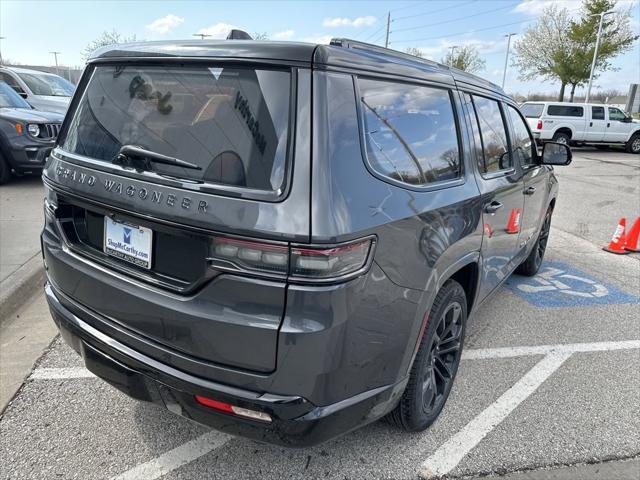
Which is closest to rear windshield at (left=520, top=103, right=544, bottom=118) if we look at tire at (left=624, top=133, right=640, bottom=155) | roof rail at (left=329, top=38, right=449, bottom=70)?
tire at (left=624, top=133, right=640, bottom=155)

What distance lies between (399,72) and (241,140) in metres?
0.86

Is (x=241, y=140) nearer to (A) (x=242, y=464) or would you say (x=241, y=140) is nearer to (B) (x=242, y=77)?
(B) (x=242, y=77)

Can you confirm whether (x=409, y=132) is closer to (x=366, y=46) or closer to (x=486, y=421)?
(x=366, y=46)

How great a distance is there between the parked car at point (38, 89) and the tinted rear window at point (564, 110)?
1765 centimetres

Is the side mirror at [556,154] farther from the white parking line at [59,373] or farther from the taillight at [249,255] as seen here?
the white parking line at [59,373]

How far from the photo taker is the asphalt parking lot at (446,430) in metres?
2.27

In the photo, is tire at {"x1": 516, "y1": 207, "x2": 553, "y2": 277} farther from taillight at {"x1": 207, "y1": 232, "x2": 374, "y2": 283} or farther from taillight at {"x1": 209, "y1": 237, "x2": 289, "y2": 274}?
taillight at {"x1": 209, "y1": 237, "x2": 289, "y2": 274}

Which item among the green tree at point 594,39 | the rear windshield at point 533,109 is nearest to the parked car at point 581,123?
the rear windshield at point 533,109

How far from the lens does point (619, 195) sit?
10602mm

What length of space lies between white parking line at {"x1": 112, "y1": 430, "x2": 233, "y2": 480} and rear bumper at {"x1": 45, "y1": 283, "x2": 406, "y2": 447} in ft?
1.47

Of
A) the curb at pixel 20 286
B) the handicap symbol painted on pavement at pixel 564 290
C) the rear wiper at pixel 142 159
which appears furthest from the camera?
the handicap symbol painted on pavement at pixel 564 290

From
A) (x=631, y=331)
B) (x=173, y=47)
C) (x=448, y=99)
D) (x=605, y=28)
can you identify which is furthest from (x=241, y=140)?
(x=605, y=28)

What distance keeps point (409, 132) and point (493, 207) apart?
990mm

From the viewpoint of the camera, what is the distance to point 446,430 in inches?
103
